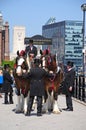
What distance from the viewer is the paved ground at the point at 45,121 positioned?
1062 centimetres

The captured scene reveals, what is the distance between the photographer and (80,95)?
20.0m

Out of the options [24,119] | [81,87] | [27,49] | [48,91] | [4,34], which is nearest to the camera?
[24,119]

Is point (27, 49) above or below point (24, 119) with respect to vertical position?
above

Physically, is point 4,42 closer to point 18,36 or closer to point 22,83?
point 18,36

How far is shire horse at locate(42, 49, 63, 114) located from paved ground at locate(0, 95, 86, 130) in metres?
0.42

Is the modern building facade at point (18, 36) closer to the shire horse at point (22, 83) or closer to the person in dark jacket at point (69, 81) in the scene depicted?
the person in dark jacket at point (69, 81)

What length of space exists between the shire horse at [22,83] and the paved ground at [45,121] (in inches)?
15.0

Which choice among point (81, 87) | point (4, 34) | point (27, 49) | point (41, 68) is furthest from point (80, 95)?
point (4, 34)

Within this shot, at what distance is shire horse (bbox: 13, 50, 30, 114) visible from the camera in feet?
44.7

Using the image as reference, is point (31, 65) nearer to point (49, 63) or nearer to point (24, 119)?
point (49, 63)

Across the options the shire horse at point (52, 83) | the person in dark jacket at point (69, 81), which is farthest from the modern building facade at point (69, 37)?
the shire horse at point (52, 83)

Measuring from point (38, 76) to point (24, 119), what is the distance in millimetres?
1415

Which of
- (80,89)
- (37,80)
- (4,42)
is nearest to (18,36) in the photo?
(4,42)

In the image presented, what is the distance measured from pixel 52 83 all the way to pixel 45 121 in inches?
93.0
